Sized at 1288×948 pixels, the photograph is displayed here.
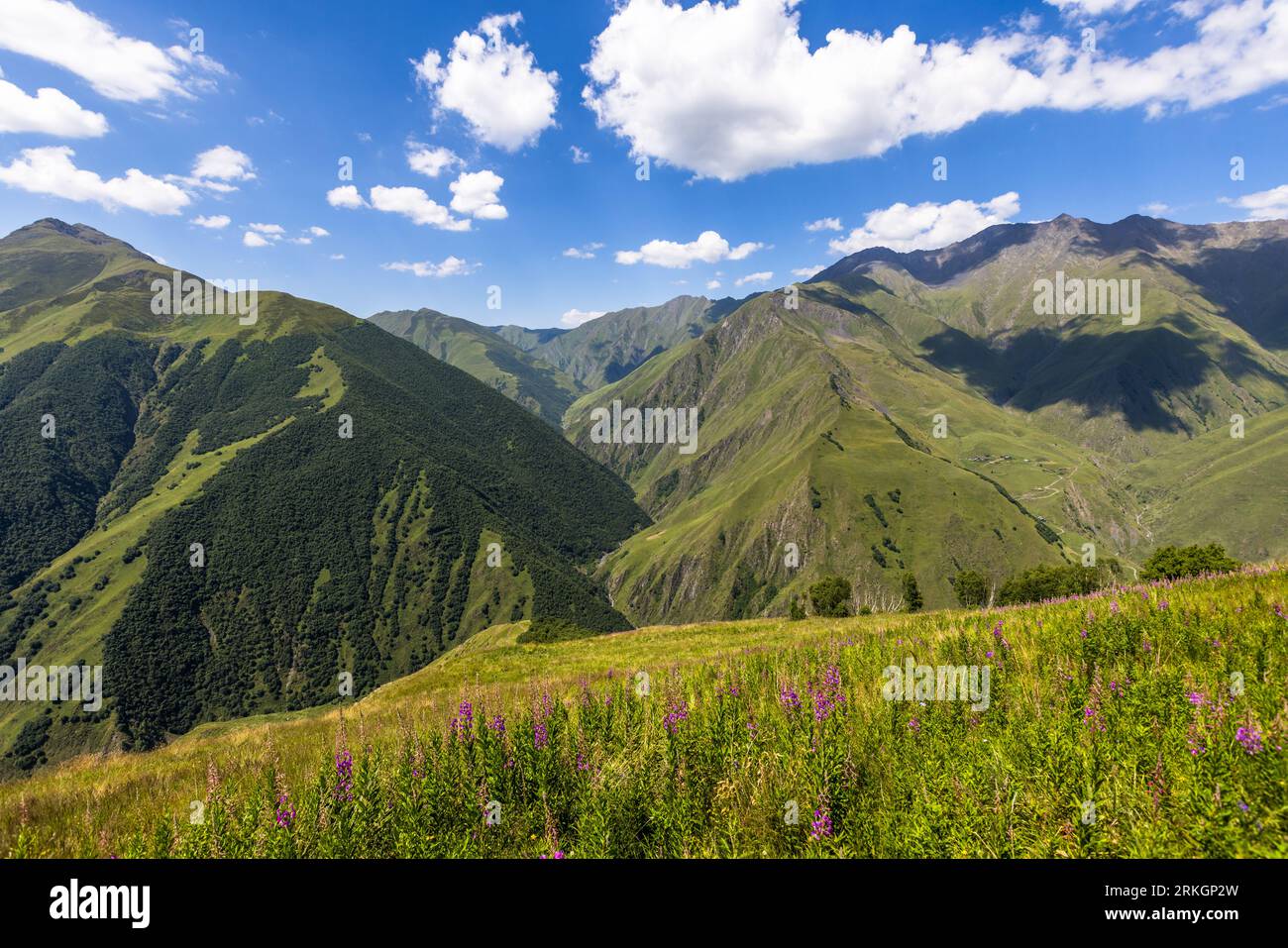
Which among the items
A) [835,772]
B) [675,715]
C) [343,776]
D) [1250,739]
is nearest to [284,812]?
[343,776]

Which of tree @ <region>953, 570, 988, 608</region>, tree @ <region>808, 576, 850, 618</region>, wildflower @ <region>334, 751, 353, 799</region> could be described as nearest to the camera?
wildflower @ <region>334, 751, 353, 799</region>

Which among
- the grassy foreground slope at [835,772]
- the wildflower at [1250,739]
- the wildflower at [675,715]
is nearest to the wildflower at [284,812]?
the grassy foreground slope at [835,772]

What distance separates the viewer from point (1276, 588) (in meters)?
8.83

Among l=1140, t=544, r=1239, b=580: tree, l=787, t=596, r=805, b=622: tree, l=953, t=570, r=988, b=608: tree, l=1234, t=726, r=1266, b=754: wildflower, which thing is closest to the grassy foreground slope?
l=1234, t=726, r=1266, b=754: wildflower

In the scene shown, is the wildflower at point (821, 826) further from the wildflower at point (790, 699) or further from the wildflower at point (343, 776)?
the wildflower at point (343, 776)

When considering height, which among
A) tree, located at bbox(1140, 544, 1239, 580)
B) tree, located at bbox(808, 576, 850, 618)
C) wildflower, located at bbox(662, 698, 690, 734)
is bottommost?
tree, located at bbox(808, 576, 850, 618)

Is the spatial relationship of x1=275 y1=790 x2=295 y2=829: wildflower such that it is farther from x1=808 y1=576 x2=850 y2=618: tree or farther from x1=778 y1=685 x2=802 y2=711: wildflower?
x1=808 y1=576 x2=850 y2=618: tree

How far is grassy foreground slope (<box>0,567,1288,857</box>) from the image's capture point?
429 centimetres

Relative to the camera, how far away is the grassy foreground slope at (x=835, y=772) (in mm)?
4289

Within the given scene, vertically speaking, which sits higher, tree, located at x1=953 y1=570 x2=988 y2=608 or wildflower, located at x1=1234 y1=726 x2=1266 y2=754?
wildflower, located at x1=1234 y1=726 x2=1266 y2=754
